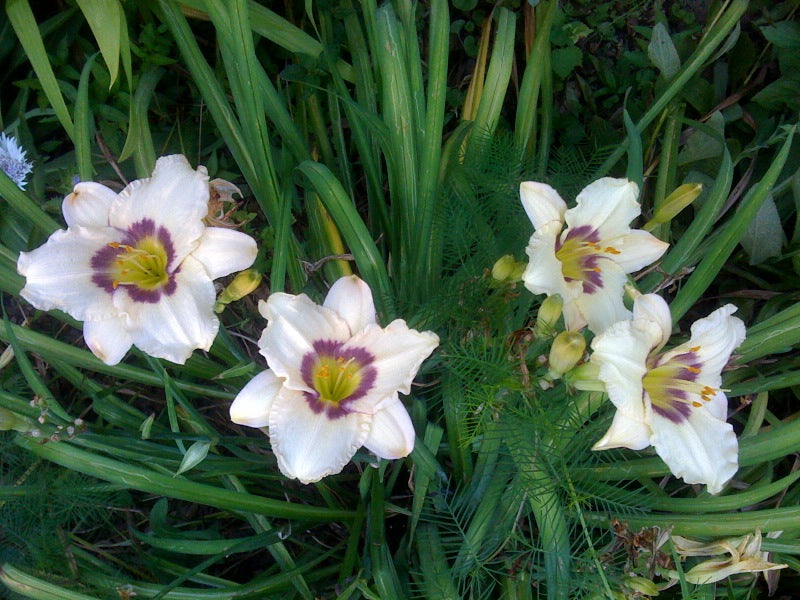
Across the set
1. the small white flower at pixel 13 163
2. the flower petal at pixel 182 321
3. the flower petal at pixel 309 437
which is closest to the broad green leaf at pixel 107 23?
the small white flower at pixel 13 163

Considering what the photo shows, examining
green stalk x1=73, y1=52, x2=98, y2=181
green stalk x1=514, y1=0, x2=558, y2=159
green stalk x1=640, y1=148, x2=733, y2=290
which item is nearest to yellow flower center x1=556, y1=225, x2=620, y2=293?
green stalk x1=640, y1=148, x2=733, y2=290

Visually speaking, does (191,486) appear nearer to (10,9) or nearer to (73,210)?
(73,210)

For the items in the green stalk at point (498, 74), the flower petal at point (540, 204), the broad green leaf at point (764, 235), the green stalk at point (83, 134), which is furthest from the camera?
the broad green leaf at point (764, 235)

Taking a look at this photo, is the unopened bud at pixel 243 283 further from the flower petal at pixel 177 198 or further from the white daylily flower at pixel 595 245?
the white daylily flower at pixel 595 245

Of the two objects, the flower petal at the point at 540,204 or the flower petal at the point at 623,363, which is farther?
the flower petal at the point at 540,204

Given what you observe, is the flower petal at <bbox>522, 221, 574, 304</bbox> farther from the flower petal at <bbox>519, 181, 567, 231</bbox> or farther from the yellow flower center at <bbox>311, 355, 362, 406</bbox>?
the yellow flower center at <bbox>311, 355, 362, 406</bbox>

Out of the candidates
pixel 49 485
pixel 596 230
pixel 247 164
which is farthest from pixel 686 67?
pixel 49 485
